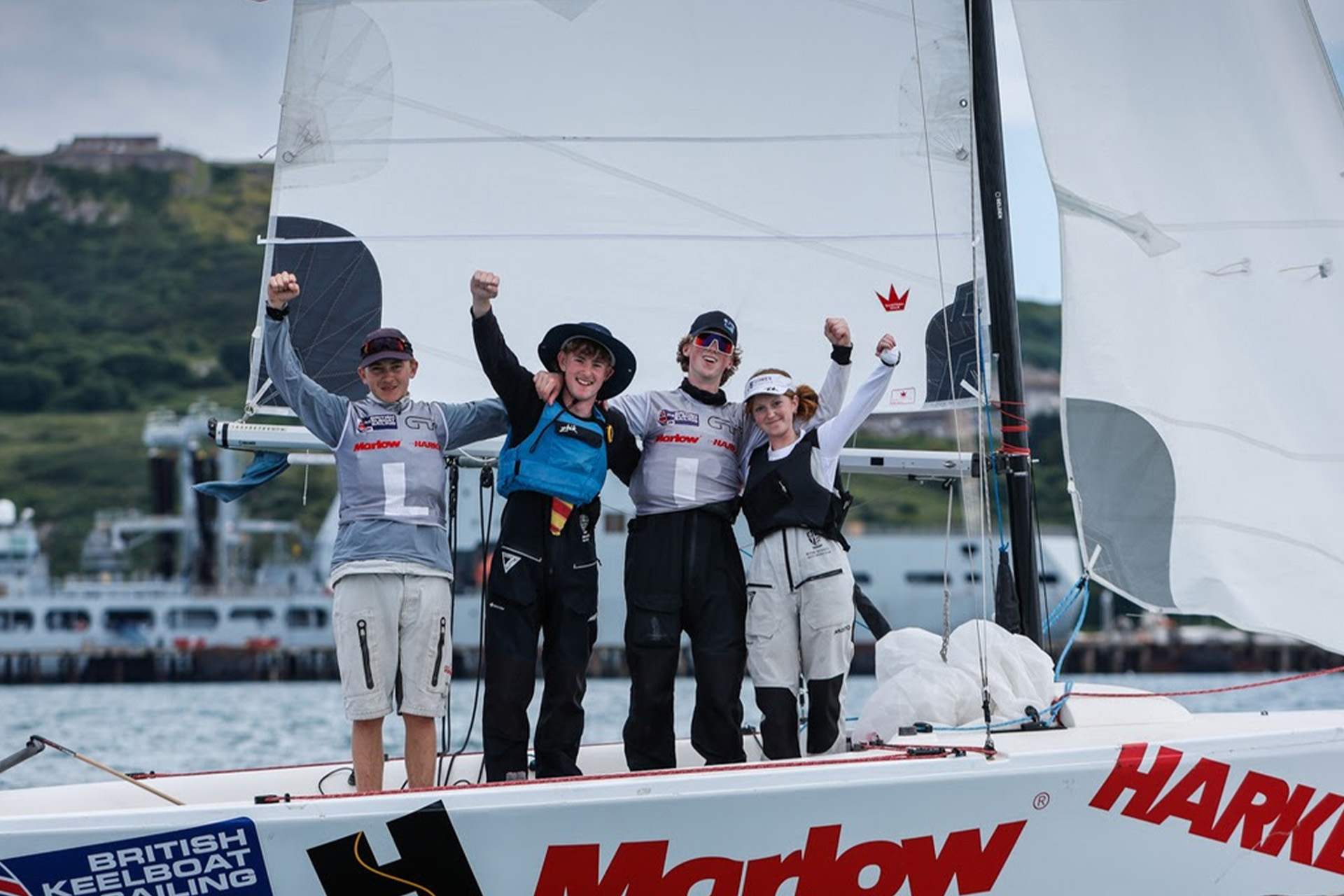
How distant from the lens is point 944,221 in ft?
21.6

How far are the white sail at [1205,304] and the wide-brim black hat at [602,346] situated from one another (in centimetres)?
155

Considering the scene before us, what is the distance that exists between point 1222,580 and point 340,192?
143 inches

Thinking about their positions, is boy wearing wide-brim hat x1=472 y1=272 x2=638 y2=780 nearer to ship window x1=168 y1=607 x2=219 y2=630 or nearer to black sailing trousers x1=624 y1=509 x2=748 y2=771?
black sailing trousers x1=624 y1=509 x2=748 y2=771

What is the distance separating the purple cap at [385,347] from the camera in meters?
5.52

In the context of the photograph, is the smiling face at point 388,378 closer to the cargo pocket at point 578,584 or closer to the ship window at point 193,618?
the cargo pocket at point 578,584

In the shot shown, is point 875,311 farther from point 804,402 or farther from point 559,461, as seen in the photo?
point 559,461

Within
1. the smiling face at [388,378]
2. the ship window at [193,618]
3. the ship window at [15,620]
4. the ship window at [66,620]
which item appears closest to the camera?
the smiling face at [388,378]

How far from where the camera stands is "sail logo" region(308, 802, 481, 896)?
464 centimetres

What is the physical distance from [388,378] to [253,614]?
4937cm

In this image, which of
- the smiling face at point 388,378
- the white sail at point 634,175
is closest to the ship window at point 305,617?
the white sail at point 634,175

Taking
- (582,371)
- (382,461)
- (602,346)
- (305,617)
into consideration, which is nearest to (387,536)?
(382,461)

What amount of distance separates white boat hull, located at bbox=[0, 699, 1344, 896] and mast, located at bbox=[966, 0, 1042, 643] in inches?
35.0

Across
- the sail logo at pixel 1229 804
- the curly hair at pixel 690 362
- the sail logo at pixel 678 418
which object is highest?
the curly hair at pixel 690 362

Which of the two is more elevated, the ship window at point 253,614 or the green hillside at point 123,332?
the green hillside at point 123,332
